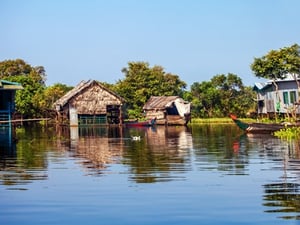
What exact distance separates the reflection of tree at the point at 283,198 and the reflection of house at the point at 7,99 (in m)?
27.8

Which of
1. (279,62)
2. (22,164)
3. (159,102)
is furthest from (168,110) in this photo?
(22,164)

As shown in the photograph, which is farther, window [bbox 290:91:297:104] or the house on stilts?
the house on stilts

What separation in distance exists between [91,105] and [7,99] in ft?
34.7

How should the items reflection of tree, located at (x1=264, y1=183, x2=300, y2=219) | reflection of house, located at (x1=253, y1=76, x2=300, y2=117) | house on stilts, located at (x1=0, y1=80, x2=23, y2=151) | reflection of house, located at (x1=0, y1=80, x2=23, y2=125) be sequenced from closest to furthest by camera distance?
reflection of tree, located at (x1=264, y1=183, x2=300, y2=219)
reflection of house, located at (x1=253, y1=76, x2=300, y2=117)
house on stilts, located at (x1=0, y1=80, x2=23, y2=151)
reflection of house, located at (x1=0, y1=80, x2=23, y2=125)

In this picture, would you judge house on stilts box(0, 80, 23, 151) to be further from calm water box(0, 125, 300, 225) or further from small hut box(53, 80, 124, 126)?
calm water box(0, 125, 300, 225)

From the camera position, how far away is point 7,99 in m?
38.2

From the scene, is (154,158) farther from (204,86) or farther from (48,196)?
(204,86)

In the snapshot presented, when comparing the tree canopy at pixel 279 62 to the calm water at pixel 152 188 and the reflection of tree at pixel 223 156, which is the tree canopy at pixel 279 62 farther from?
the calm water at pixel 152 188

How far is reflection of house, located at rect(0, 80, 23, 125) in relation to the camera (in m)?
36.5

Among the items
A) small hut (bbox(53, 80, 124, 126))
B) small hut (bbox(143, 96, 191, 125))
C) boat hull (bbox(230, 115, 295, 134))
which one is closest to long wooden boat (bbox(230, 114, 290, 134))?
boat hull (bbox(230, 115, 295, 134))

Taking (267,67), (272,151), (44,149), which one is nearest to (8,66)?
(267,67)

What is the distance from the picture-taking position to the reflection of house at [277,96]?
1396 inches

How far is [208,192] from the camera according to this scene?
10453 mm

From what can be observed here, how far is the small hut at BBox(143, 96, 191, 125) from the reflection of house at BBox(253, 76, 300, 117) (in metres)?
6.31
